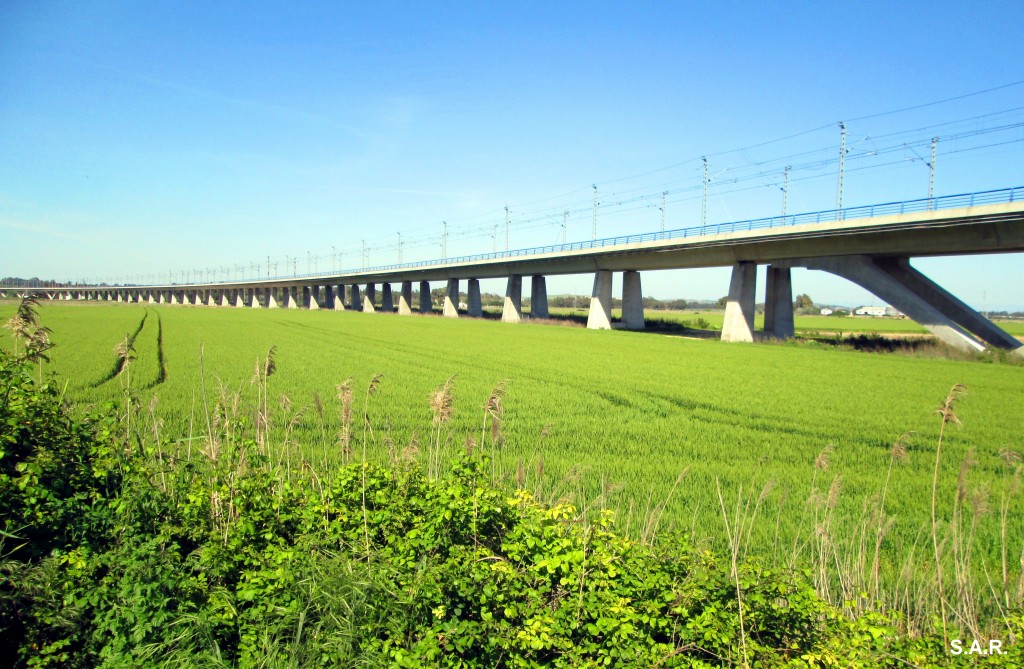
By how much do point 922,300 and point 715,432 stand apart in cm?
3068

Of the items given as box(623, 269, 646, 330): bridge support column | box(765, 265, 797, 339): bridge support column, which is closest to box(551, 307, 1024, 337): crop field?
box(623, 269, 646, 330): bridge support column

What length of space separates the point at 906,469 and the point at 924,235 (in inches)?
1185

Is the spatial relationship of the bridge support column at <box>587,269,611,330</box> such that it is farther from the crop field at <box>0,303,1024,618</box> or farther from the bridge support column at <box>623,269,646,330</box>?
the crop field at <box>0,303,1024,618</box>

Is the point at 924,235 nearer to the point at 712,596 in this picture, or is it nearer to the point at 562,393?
the point at 562,393

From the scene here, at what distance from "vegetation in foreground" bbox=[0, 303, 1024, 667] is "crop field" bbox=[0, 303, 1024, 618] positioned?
80 cm

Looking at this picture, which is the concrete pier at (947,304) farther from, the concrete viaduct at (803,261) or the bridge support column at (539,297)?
the bridge support column at (539,297)

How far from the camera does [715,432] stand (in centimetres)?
1377

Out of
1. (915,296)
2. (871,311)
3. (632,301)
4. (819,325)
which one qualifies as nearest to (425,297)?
(632,301)

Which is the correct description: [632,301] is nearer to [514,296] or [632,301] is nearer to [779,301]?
[779,301]

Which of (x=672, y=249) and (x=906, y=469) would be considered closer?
(x=906, y=469)

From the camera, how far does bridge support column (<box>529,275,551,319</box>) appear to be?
2960 inches

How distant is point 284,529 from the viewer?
5711 millimetres

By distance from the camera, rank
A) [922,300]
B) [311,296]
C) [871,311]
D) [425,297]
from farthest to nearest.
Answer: [871,311] → [311,296] → [425,297] → [922,300]

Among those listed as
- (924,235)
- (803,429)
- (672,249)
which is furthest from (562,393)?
(672,249)
